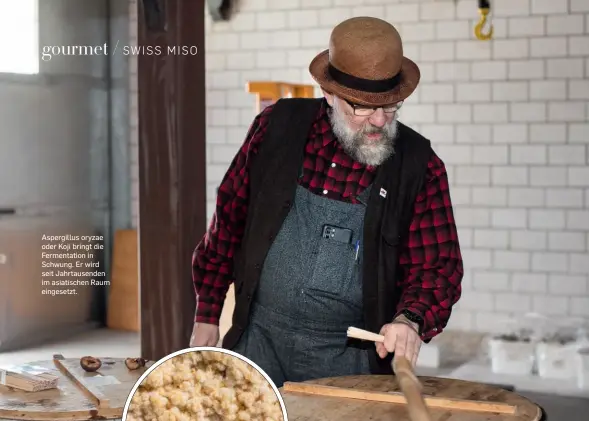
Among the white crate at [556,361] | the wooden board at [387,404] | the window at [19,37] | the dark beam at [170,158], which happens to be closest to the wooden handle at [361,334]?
the wooden board at [387,404]

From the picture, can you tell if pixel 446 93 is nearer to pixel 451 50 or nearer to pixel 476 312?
pixel 451 50

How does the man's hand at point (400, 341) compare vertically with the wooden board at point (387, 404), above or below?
above

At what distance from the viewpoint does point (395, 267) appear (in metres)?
2.91

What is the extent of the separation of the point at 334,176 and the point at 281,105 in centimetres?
29

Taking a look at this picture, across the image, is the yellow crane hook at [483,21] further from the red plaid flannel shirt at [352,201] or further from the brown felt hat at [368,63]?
the brown felt hat at [368,63]

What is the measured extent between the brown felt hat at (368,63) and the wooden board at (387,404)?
738mm

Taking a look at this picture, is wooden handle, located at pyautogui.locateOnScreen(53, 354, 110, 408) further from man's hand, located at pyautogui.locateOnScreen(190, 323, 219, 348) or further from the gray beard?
the gray beard

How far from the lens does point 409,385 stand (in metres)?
2.19

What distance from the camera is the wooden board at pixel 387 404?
229 cm

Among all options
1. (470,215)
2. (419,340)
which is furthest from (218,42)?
(419,340)

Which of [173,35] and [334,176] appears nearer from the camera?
[334,176]

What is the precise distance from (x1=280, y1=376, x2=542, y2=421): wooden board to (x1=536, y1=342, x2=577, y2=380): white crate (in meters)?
3.80

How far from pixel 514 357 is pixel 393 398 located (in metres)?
4.07

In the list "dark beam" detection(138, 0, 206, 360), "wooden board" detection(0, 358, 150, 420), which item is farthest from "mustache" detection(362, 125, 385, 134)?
"dark beam" detection(138, 0, 206, 360)
